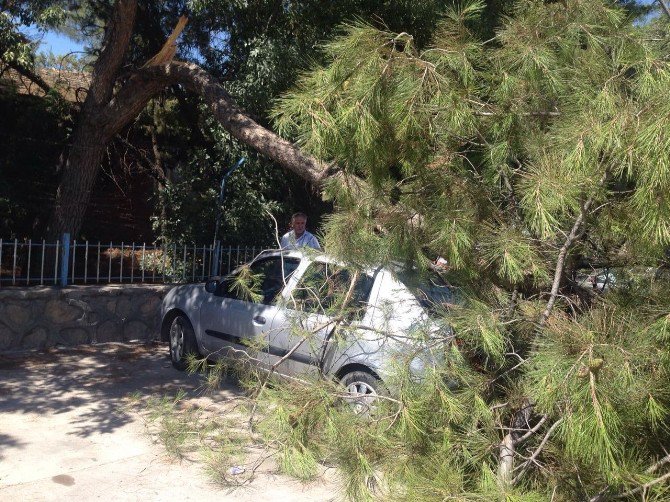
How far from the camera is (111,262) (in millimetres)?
10375

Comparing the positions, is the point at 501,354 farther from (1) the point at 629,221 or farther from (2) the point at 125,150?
(2) the point at 125,150

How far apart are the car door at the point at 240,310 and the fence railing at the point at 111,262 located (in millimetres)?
2558

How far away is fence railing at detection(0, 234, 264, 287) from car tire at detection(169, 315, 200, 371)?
6.34 feet

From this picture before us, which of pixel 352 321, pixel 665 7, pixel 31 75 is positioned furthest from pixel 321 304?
pixel 31 75

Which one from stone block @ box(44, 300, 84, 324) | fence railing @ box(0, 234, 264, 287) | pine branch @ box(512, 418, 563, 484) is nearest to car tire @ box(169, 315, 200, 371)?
stone block @ box(44, 300, 84, 324)

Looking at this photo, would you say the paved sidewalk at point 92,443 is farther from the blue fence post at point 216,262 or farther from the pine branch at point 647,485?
the blue fence post at point 216,262

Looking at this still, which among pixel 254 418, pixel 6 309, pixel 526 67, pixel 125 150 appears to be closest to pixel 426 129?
pixel 526 67

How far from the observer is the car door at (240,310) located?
6.41 metres

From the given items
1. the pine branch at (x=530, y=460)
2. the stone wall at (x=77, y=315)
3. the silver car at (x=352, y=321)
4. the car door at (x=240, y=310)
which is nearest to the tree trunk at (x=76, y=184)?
the stone wall at (x=77, y=315)

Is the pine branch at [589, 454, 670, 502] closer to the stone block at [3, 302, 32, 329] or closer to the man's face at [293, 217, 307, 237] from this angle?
the man's face at [293, 217, 307, 237]

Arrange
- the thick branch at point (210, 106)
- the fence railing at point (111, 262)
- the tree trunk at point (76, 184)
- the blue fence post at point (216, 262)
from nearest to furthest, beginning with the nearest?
the thick branch at point (210, 106), the fence railing at point (111, 262), the tree trunk at point (76, 184), the blue fence post at point (216, 262)

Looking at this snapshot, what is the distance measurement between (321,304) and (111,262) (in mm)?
7179

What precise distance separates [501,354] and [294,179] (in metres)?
8.80

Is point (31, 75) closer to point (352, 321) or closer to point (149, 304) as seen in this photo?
point (149, 304)
